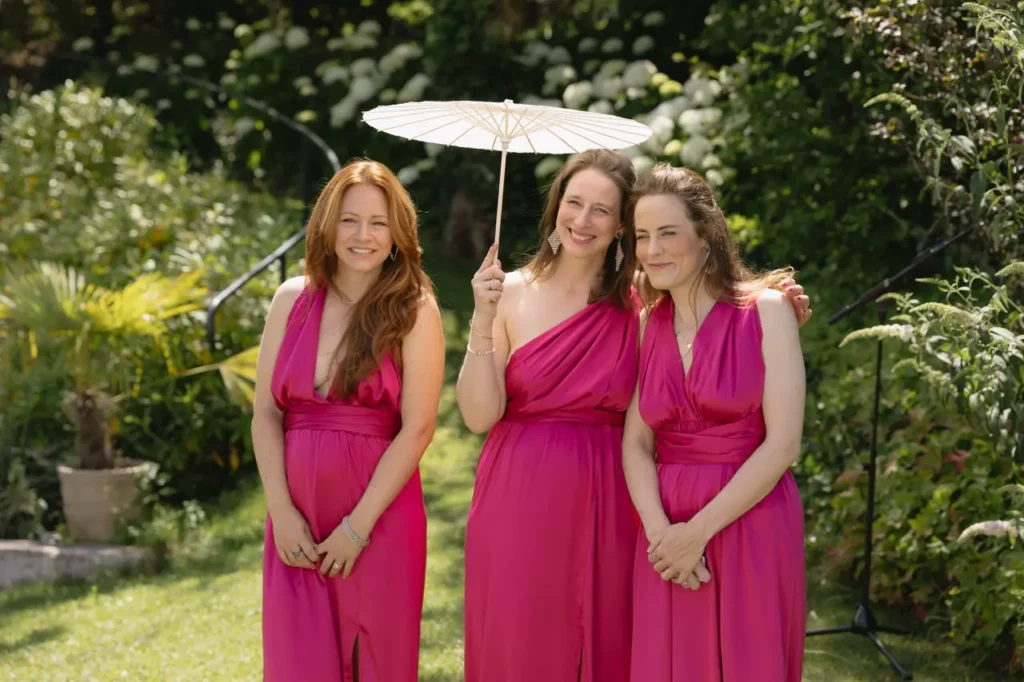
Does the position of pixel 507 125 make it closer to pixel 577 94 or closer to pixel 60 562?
pixel 60 562

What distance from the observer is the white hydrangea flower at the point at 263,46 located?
36.4 ft

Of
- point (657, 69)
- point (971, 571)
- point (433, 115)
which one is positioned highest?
point (657, 69)

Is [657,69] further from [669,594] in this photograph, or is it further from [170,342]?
[669,594]

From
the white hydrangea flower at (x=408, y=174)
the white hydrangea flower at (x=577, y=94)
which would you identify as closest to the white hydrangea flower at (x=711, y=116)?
the white hydrangea flower at (x=577, y=94)

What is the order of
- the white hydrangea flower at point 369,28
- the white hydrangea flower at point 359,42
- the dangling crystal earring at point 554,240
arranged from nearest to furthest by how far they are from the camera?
the dangling crystal earring at point 554,240, the white hydrangea flower at point 359,42, the white hydrangea flower at point 369,28

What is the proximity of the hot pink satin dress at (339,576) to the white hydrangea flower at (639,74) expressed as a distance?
5817mm

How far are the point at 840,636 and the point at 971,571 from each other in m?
0.70

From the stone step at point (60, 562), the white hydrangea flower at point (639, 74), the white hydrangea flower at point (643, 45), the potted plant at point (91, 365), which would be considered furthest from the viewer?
the white hydrangea flower at point (643, 45)

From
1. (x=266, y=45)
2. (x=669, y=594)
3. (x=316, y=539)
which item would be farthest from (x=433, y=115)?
(x=266, y=45)

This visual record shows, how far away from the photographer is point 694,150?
8047mm

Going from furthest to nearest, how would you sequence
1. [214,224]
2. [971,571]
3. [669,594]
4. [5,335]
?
[214,224] < [5,335] < [971,571] < [669,594]

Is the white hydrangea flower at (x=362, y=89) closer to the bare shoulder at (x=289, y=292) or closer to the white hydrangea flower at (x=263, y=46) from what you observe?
the white hydrangea flower at (x=263, y=46)

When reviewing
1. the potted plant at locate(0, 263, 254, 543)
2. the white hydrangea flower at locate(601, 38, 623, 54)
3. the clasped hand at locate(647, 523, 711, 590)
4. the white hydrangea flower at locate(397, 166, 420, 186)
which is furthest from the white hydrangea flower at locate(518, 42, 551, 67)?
the clasped hand at locate(647, 523, 711, 590)

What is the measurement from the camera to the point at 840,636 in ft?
16.9
